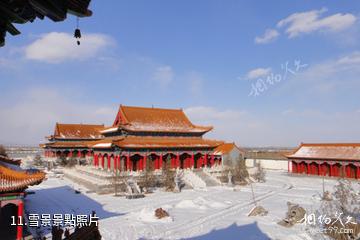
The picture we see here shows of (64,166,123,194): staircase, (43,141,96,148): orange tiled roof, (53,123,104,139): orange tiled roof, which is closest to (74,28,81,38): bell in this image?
(64,166,123,194): staircase

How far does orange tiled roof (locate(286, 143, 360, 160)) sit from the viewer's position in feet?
130

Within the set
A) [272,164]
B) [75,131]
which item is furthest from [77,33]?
[75,131]

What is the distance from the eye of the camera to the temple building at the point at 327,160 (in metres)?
39.1

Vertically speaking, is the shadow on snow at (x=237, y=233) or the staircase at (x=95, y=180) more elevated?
the staircase at (x=95, y=180)

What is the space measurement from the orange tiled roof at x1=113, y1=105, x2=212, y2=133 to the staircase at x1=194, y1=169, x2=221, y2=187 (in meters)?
6.86

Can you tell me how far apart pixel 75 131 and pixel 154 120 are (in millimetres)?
27987

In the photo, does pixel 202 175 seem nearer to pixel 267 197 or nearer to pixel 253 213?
pixel 267 197

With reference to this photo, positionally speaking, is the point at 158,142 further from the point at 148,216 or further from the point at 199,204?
the point at 148,216

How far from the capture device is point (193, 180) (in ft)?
120

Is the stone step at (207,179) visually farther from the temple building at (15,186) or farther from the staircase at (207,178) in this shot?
the temple building at (15,186)

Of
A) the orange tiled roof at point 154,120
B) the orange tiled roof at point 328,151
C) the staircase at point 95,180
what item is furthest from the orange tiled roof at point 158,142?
the orange tiled roof at point 328,151

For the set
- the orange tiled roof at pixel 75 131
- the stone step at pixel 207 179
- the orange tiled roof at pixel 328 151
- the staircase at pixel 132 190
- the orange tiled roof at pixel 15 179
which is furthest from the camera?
the orange tiled roof at pixel 75 131

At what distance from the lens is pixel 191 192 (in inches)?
1278

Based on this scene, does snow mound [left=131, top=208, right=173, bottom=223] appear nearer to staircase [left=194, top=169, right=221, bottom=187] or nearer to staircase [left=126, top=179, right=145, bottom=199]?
staircase [left=126, top=179, right=145, bottom=199]
